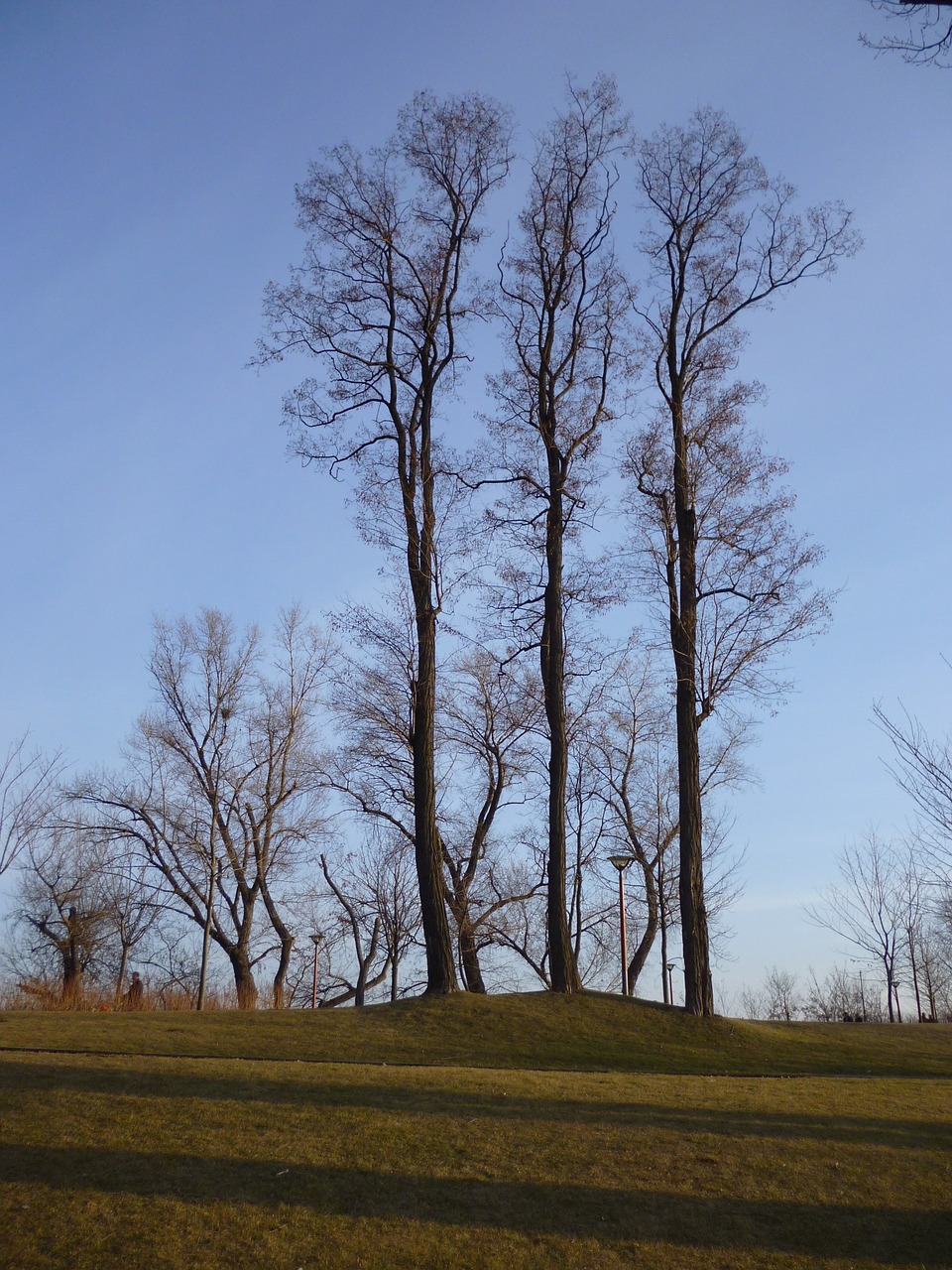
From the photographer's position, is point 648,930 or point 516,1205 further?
point 648,930

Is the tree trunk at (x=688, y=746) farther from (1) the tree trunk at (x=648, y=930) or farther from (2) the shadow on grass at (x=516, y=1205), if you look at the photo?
(1) the tree trunk at (x=648, y=930)

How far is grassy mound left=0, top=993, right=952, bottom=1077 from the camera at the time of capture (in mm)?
11492

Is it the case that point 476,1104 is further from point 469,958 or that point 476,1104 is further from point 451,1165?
point 469,958

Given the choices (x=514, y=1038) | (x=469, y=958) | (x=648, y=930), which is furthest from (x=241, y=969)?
(x=514, y=1038)

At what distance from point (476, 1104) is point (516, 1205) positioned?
2037 mm

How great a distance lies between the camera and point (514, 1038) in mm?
13094

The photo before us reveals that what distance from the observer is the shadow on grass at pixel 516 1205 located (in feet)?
19.0

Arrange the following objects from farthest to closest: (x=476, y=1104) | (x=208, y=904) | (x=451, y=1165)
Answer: (x=208, y=904)
(x=476, y=1104)
(x=451, y=1165)

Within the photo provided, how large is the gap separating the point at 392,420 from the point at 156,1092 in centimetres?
1243

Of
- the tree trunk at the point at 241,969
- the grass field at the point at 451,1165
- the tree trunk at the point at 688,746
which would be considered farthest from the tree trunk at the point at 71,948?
the grass field at the point at 451,1165

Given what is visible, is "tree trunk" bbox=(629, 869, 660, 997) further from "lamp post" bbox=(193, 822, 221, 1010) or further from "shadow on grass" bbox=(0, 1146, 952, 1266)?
"shadow on grass" bbox=(0, 1146, 952, 1266)

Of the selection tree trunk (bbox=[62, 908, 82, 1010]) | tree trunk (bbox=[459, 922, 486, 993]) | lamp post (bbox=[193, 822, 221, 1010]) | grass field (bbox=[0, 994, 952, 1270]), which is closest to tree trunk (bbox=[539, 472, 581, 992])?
grass field (bbox=[0, 994, 952, 1270])

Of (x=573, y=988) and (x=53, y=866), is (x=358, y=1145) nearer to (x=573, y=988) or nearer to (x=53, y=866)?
(x=573, y=988)

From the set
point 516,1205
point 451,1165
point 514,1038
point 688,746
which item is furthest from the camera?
point 688,746
